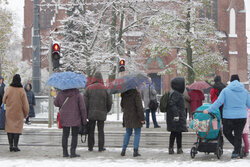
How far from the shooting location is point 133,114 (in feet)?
30.2

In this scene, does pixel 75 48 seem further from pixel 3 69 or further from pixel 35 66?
pixel 3 69

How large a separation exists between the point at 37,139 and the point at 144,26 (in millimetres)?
17997

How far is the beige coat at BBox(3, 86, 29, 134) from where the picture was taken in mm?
9930

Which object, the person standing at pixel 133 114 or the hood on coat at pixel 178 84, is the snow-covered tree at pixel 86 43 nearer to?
the hood on coat at pixel 178 84

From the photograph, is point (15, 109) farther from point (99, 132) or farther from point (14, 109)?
point (99, 132)

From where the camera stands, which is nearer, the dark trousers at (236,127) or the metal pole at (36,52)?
the dark trousers at (236,127)

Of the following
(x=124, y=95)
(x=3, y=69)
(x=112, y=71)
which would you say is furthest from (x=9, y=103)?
(x=3, y=69)

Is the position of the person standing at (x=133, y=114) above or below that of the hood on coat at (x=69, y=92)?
below

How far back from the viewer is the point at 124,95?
9375 millimetres

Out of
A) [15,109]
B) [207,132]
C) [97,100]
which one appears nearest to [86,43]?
[15,109]

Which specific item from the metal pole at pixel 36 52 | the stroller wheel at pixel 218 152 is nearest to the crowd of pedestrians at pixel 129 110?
the stroller wheel at pixel 218 152

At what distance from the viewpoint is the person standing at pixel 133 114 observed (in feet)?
30.1

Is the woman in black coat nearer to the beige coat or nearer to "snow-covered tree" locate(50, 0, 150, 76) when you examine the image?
the beige coat

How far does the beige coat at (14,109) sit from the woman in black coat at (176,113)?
11.3 feet
